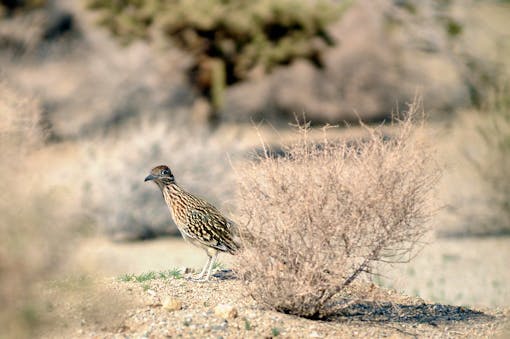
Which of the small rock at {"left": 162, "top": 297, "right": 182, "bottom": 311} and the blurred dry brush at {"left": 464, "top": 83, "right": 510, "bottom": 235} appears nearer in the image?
the small rock at {"left": 162, "top": 297, "right": 182, "bottom": 311}

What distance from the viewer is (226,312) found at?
21.9 ft

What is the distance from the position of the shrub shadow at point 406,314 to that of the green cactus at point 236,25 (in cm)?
1097

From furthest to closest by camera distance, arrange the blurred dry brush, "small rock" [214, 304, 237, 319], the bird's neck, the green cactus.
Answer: the green cactus
the blurred dry brush
the bird's neck
"small rock" [214, 304, 237, 319]

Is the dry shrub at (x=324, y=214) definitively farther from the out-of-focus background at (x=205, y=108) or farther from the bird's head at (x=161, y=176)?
the bird's head at (x=161, y=176)

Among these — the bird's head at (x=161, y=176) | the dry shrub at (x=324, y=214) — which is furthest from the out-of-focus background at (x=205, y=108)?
the bird's head at (x=161, y=176)

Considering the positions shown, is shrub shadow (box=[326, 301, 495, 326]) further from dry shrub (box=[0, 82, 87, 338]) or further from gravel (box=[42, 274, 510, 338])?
dry shrub (box=[0, 82, 87, 338])

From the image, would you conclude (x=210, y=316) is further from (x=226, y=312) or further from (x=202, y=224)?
(x=202, y=224)

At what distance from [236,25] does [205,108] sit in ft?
9.05

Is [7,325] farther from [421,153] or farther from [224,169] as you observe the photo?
[224,169]

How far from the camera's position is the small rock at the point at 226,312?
6680 millimetres

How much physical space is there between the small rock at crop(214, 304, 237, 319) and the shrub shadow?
89 cm

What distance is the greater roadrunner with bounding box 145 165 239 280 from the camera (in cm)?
788

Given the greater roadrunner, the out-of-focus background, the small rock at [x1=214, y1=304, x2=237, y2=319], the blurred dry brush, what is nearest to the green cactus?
the out-of-focus background

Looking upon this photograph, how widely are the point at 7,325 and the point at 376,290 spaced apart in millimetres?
3665
